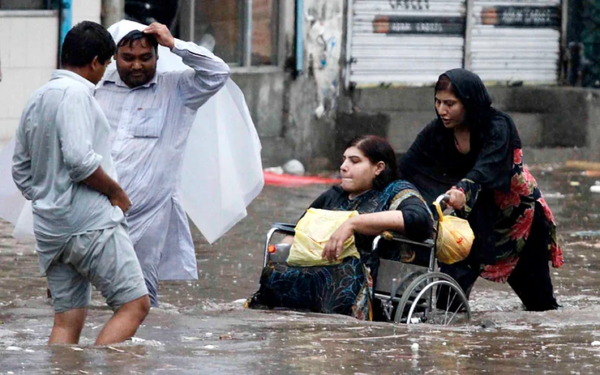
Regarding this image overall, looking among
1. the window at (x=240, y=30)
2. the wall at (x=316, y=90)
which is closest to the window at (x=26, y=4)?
the window at (x=240, y=30)

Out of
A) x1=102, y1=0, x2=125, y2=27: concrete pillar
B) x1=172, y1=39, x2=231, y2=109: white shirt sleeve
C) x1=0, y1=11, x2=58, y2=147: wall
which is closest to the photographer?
x1=172, y1=39, x2=231, y2=109: white shirt sleeve

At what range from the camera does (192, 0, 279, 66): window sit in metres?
13.0

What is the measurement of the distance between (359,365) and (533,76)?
1092 cm

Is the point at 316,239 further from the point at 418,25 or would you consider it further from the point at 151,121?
the point at 418,25

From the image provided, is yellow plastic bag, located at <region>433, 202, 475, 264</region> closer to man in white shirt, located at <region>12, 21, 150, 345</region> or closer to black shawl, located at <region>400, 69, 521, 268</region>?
black shawl, located at <region>400, 69, 521, 268</region>

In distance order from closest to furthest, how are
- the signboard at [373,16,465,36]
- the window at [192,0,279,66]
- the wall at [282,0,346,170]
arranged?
1. the window at [192,0,279,66]
2. the wall at [282,0,346,170]
3. the signboard at [373,16,465,36]

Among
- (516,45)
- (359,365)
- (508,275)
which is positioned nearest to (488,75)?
(516,45)

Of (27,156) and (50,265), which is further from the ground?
(27,156)

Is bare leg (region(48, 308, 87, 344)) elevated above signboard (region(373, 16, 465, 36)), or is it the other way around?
signboard (region(373, 16, 465, 36))

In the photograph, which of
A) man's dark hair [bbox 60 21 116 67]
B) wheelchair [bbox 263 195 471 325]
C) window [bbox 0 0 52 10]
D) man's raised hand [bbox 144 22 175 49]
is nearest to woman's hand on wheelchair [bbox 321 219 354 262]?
wheelchair [bbox 263 195 471 325]

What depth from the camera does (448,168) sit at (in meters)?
6.42

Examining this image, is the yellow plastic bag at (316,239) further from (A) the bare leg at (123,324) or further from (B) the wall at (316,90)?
(B) the wall at (316,90)

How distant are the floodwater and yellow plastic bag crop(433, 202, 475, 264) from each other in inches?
14.5

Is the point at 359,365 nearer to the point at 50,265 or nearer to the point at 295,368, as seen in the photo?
the point at 295,368
